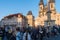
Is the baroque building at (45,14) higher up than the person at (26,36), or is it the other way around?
the baroque building at (45,14)

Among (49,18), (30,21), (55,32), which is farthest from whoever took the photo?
(30,21)

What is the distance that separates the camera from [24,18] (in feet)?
209

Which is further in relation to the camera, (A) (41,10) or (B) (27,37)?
(A) (41,10)

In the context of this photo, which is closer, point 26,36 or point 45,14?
point 26,36

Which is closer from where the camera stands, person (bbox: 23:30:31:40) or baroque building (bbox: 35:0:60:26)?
person (bbox: 23:30:31:40)

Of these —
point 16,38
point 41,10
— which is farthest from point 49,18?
point 16,38

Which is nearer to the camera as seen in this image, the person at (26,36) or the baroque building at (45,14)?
the person at (26,36)

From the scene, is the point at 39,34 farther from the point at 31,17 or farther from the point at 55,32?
the point at 31,17

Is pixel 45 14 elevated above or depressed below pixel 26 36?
above

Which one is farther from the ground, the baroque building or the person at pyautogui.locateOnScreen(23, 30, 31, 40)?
the baroque building

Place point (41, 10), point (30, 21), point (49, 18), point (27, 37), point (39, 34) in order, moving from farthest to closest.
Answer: point (41, 10) < point (30, 21) < point (49, 18) < point (39, 34) < point (27, 37)

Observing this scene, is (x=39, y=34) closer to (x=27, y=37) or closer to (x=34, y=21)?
(x=27, y=37)

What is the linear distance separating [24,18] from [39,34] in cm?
4667

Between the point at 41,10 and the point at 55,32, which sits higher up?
the point at 41,10
